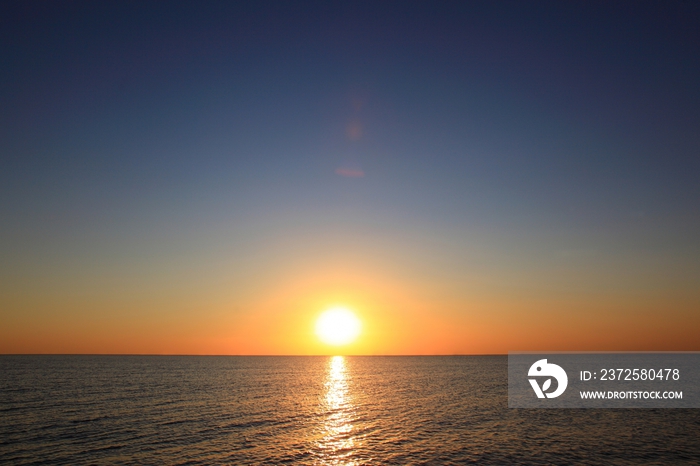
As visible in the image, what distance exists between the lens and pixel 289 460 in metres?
35.3

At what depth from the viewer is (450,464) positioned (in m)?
34.2

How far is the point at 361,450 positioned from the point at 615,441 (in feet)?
82.7

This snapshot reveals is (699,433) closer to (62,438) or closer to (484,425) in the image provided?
(484,425)

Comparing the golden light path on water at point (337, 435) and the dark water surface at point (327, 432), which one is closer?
the dark water surface at point (327, 432)

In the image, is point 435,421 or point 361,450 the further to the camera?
point 435,421

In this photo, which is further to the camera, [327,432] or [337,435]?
[327,432]

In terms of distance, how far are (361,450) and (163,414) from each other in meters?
31.0

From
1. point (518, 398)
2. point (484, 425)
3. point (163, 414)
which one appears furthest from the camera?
point (518, 398)

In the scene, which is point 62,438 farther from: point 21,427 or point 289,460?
point 289,460

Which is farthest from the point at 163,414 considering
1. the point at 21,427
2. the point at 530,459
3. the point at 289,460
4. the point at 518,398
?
the point at 518,398

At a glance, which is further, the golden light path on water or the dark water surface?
the golden light path on water

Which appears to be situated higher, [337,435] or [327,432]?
[337,435]

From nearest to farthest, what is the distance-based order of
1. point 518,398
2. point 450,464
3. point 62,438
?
point 450,464 < point 62,438 < point 518,398

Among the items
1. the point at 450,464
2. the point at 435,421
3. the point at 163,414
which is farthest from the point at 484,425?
the point at 163,414
